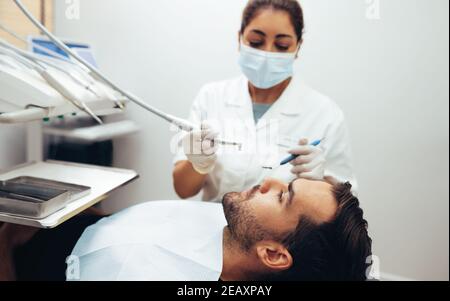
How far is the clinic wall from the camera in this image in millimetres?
837

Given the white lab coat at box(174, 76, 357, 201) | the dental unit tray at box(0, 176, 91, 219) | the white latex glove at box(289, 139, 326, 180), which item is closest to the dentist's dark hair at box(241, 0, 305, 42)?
the white lab coat at box(174, 76, 357, 201)

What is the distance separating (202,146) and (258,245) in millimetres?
240

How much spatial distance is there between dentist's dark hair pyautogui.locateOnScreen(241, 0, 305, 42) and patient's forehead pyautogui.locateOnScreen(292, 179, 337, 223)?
36 cm

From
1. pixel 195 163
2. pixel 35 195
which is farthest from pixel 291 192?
pixel 35 195

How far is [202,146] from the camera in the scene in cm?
80

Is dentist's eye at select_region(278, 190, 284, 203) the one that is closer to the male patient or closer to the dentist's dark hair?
the male patient

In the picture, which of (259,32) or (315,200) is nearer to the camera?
(315,200)

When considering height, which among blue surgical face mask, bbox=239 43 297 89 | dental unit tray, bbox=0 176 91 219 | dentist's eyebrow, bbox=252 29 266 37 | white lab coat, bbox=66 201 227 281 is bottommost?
white lab coat, bbox=66 201 227 281

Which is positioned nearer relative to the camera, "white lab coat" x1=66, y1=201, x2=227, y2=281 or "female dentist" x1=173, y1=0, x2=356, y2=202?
"white lab coat" x1=66, y1=201, x2=227, y2=281

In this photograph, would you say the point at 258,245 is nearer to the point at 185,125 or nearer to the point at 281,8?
the point at 185,125

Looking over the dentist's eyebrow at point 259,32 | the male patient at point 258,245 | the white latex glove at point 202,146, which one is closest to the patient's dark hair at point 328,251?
the male patient at point 258,245

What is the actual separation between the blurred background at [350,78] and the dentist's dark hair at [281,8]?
26 millimetres

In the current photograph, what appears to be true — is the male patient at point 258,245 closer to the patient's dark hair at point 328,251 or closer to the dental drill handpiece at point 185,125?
the patient's dark hair at point 328,251

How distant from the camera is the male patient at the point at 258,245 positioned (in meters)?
0.72
